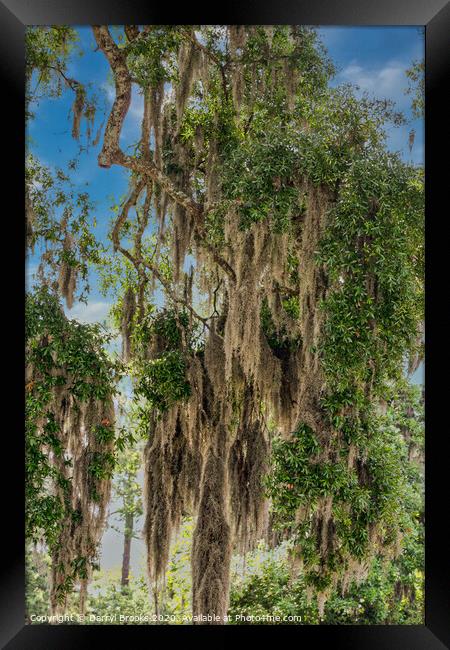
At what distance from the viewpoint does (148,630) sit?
3.67 m

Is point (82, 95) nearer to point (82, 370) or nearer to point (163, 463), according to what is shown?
point (82, 370)

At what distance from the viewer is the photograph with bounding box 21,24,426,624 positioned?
3857mm

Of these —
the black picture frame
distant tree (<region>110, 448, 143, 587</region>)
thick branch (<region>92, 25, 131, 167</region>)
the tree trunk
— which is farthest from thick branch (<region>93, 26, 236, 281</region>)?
the tree trunk

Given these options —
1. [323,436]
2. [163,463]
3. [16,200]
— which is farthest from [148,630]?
[16,200]

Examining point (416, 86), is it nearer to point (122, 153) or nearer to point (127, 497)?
point (122, 153)

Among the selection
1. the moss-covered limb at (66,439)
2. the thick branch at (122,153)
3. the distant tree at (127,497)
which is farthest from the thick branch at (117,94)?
the distant tree at (127,497)

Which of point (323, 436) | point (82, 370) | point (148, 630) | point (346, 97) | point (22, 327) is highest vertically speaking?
point (346, 97)

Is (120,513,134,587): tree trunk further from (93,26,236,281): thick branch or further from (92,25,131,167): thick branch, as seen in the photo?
(92,25,131,167): thick branch

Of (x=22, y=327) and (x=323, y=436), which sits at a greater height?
(x=22, y=327)

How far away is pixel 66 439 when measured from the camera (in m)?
4.17

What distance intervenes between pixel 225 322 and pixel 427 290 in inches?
58.4

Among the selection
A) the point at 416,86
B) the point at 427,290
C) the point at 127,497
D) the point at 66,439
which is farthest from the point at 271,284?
the point at 127,497
